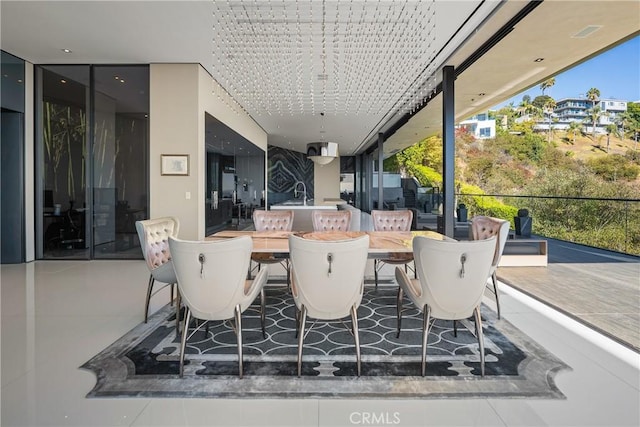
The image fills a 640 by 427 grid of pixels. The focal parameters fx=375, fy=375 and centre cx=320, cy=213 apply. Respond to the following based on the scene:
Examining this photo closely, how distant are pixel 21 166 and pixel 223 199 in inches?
125

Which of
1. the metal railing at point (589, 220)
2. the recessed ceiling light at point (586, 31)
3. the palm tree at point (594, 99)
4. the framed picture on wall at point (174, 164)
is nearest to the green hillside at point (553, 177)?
the metal railing at point (589, 220)

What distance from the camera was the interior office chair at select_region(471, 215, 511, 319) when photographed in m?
3.42

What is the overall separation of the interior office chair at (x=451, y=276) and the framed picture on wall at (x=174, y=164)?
14.7 feet

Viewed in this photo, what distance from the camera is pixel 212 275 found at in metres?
2.27

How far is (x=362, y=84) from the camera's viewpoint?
21.4 feet

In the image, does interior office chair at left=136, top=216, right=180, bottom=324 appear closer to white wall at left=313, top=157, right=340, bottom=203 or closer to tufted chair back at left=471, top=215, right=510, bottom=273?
tufted chair back at left=471, top=215, right=510, bottom=273

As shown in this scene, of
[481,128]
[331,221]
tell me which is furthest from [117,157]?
[481,128]

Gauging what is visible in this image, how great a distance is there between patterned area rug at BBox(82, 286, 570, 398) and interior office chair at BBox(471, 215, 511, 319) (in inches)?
15.7

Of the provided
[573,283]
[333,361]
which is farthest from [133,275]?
[573,283]

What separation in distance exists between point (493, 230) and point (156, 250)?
323cm

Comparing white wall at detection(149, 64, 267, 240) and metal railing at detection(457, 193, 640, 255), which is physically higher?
→ white wall at detection(149, 64, 267, 240)

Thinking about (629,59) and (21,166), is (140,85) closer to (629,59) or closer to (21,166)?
(21,166)

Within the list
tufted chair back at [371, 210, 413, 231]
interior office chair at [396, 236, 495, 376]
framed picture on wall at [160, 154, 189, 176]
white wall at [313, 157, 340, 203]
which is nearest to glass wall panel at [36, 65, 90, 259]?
framed picture on wall at [160, 154, 189, 176]

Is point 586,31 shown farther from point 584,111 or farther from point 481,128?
point 584,111
